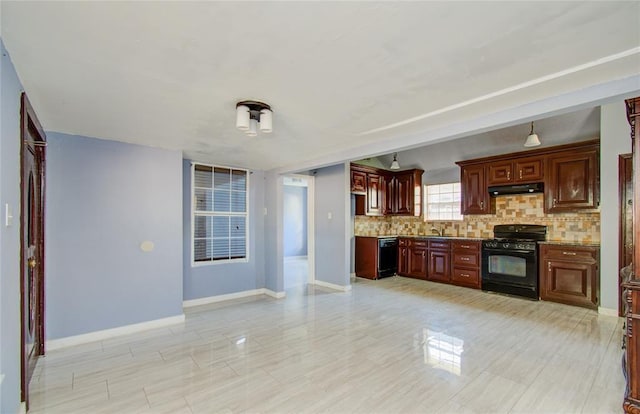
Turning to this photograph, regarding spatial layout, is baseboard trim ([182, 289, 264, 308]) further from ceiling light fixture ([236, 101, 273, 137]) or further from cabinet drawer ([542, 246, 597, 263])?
cabinet drawer ([542, 246, 597, 263])

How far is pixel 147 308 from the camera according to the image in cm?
363

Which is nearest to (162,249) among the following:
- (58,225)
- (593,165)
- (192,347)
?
(58,225)

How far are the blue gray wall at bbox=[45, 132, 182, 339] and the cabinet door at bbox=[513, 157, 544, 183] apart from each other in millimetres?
5277

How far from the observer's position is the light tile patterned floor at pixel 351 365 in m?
2.13

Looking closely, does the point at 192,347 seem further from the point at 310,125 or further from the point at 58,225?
the point at 310,125

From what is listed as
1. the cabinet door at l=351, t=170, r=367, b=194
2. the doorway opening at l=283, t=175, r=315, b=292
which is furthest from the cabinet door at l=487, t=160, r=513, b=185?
the doorway opening at l=283, t=175, r=315, b=292

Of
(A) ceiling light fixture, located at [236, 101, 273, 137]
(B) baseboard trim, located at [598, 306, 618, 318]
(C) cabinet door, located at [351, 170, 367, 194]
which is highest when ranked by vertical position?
(A) ceiling light fixture, located at [236, 101, 273, 137]

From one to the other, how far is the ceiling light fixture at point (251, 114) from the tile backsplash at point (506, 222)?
4.50 metres

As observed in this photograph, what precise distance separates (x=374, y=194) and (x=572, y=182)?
10.9ft

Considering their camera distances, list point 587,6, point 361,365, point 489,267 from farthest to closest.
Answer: point 489,267, point 361,365, point 587,6

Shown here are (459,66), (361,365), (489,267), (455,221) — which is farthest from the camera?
(455,221)

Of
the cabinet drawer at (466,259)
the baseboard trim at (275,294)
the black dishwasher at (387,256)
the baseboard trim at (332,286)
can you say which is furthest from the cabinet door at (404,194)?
the baseboard trim at (275,294)

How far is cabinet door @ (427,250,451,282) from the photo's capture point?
5734 mm

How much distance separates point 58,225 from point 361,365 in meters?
3.42
